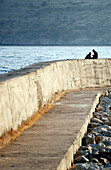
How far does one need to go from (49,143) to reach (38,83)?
93.4 inches

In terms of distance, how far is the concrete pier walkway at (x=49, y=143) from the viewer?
367 centimetres

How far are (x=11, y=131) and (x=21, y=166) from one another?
3.81 feet

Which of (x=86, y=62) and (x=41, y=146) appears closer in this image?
(x=41, y=146)

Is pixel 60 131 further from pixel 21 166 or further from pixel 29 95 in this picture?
pixel 21 166

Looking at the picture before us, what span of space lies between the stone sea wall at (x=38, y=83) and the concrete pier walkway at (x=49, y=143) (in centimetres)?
26

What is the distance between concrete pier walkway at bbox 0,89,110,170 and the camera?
12.0 ft

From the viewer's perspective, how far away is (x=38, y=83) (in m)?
6.68

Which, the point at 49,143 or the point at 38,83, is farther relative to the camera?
the point at 38,83

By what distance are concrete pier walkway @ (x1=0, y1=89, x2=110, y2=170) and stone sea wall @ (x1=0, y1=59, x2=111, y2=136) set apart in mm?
264

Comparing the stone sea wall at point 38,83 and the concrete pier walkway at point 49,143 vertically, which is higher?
the stone sea wall at point 38,83

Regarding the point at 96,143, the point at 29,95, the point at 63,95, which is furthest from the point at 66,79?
the point at 96,143

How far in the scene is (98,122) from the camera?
21.6 ft

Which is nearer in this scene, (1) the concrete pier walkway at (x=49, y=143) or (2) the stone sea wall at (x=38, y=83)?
(1) the concrete pier walkway at (x=49, y=143)

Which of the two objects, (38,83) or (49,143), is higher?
(38,83)
